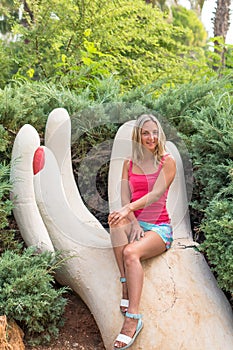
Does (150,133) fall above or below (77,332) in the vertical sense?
above

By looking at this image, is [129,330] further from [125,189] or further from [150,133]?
[150,133]

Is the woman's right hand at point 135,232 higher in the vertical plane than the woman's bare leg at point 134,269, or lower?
higher

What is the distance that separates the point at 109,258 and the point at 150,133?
0.96 meters

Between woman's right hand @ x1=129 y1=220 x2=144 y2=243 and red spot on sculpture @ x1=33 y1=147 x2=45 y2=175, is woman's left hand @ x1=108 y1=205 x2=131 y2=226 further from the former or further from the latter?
red spot on sculpture @ x1=33 y1=147 x2=45 y2=175

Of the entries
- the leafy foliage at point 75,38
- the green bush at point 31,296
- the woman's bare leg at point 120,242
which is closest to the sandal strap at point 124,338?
the woman's bare leg at point 120,242

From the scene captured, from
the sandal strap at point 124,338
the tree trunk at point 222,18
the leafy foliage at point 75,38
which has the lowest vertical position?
the sandal strap at point 124,338

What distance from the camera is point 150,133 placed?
3.25 m

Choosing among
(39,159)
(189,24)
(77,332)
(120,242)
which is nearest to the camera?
(120,242)

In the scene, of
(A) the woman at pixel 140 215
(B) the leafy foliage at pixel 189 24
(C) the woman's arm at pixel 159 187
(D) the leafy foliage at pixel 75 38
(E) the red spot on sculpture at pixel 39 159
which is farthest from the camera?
(B) the leafy foliage at pixel 189 24

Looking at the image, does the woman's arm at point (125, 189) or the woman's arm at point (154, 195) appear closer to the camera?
the woman's arm at point (154, 195)

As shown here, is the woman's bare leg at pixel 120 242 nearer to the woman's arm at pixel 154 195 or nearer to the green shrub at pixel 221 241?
the woman's arm at pixel 154 195

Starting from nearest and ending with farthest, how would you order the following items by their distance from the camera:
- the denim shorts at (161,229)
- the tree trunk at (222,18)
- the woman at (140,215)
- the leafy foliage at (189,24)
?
1. the woman at (140,215)
2. the denim shorts at (161,229)
3. the tree trunk at (222,18)
4. the leafy foliage at (189,24)

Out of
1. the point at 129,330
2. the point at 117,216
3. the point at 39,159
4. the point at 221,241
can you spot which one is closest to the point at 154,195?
the point at 117,216

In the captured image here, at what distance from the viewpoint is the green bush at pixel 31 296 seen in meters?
2.98
